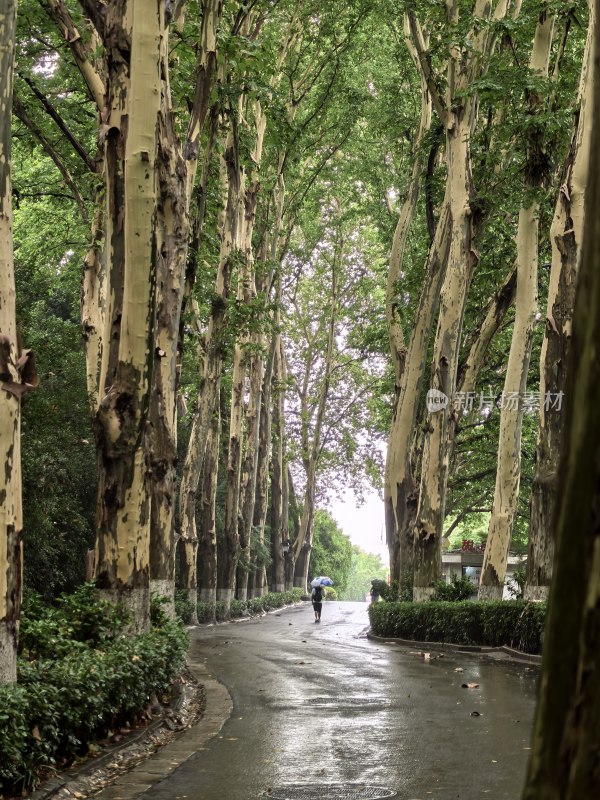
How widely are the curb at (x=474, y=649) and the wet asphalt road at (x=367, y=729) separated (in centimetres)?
45

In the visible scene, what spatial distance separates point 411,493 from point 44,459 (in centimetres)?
949

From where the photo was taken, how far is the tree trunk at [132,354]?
1077 centimetres

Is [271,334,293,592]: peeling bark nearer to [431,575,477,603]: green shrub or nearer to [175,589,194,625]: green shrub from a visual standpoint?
[175,589,194,625]: green shrub

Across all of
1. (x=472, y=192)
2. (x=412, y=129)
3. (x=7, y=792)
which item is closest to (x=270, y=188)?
(x=412, y=129)

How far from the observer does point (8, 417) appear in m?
6.85

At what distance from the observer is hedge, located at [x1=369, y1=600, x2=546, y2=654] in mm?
18172

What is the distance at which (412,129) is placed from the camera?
29.9 meters

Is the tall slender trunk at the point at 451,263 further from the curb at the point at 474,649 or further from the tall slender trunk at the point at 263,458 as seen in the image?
the tall slender trunk at the point at 263,458

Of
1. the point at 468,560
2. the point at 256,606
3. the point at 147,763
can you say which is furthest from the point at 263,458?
the point at 147,763

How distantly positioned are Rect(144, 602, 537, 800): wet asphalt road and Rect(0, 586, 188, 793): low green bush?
72cm

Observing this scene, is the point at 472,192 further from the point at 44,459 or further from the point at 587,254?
the point at 587,254

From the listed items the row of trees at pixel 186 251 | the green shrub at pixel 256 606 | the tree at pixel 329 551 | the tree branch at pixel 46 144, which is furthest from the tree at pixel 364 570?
the tree branch at pixel 46 144

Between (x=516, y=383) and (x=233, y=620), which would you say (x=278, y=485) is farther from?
(x=516, y=383)

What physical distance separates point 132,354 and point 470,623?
11937mm
